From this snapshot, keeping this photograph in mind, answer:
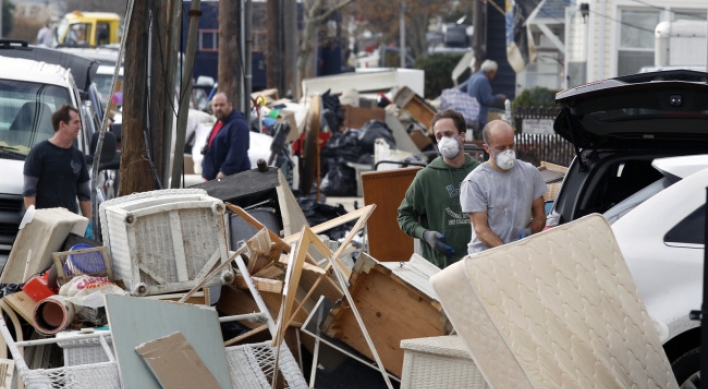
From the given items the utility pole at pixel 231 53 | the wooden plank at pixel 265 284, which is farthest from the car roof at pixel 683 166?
the utility pole at pixel 231 53

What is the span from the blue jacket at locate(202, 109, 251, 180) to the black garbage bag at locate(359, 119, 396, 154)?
6286 millimetres

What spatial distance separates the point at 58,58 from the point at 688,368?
31.3 ft

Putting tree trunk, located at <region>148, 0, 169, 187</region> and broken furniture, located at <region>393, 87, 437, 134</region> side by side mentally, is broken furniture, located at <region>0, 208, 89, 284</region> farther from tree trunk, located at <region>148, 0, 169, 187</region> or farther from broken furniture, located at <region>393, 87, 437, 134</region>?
broken furniture, located at <region>393, 87, 437, 134</region>

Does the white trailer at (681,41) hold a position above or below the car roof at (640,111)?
above

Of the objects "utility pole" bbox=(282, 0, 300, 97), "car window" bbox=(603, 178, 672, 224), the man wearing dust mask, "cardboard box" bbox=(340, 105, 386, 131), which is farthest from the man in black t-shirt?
"utility pole" bbox=(282, 0, 300, 97)

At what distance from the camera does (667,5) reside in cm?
2488

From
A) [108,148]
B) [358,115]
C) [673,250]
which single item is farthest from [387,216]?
[358,115]

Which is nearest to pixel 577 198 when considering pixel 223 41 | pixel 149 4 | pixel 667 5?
pixel 149 4

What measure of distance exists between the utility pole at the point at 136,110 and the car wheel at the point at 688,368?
4.86 meters

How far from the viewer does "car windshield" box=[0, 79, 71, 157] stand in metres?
9.84

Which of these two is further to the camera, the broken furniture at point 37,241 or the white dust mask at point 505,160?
the broken furniture at point 37,241

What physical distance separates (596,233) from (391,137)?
44.0 ft

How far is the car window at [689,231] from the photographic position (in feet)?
17.3

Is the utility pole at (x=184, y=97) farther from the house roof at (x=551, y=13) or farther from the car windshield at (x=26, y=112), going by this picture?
the house roof at (x=551, y=13)
